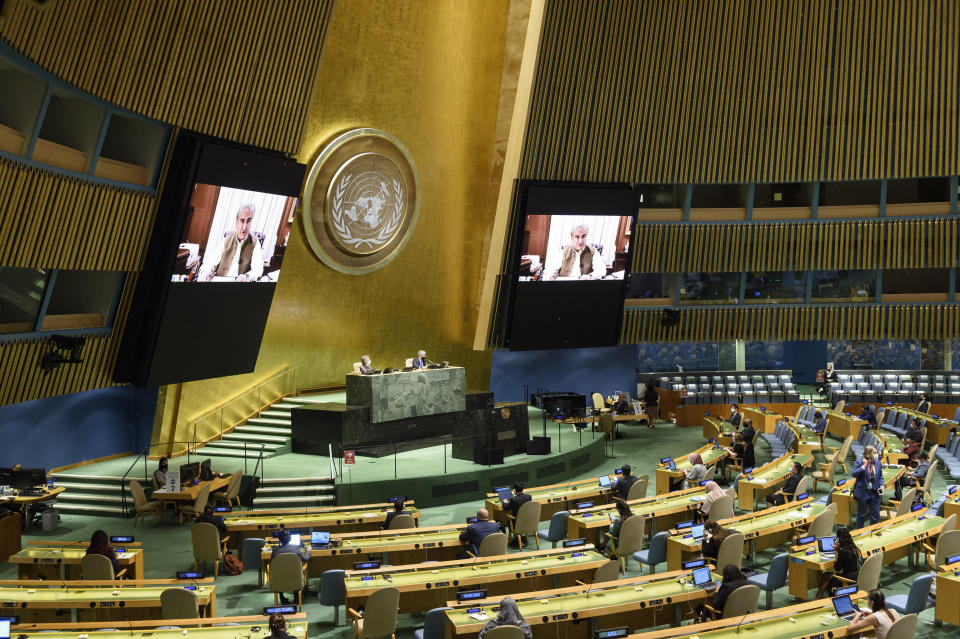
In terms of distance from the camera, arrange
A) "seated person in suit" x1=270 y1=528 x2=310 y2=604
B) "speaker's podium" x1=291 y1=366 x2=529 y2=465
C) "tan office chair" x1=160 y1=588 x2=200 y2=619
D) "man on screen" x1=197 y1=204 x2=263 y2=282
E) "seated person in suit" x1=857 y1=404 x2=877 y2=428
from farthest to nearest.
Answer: "seated person in suit" x1=857 y1=404 x2=877 y2=428
"speaker's podium" x1=291 y1=366 x2=529 y2=465
"man on screen" x1=197 y1=204 x2=263 y2=282
"seated person in suit" x1=270 y1=528 x2=310 y2=604
"tan office chair" x1=160 y1=588 x2=200 y2=619

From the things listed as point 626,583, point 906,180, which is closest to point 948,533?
point 626,583

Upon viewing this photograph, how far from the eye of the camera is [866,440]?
19234mm

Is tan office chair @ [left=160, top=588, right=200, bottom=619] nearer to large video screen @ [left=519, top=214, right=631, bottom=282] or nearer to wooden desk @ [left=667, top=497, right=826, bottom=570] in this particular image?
wooden desk @ [left=667, top=497, right=826, bottom=570]

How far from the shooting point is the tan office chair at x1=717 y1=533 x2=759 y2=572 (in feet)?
34.8

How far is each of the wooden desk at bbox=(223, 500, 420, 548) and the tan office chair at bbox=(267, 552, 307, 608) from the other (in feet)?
6.27

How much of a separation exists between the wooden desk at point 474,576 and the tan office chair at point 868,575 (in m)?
2.69

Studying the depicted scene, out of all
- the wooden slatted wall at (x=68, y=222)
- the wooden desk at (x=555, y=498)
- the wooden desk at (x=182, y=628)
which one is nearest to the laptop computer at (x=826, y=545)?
the wooden desk at (x=555, y=498)

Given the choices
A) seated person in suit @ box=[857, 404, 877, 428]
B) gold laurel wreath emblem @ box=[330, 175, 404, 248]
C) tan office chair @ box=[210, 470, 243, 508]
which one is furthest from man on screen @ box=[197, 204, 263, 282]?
seated person in suit @ box=[857, 404, 877, 428]

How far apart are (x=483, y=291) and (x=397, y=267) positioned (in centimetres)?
221

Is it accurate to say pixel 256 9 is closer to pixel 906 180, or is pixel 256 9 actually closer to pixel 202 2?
pixel 202 2

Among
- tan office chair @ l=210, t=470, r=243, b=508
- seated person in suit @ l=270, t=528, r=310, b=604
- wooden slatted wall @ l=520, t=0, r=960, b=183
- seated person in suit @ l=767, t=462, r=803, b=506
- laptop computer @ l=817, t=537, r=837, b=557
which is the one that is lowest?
seated person in suit @ l=270, t=528, r=310, b=604

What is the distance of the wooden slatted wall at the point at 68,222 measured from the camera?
478 inches

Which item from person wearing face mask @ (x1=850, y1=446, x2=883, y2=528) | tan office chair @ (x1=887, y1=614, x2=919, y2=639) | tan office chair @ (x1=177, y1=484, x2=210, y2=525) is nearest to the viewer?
tan office chair @ (x1=887, y1=614, x2=919, y2=639)

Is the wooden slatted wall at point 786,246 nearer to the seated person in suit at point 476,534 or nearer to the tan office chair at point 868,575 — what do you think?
the seated person in suit at point 476,534
